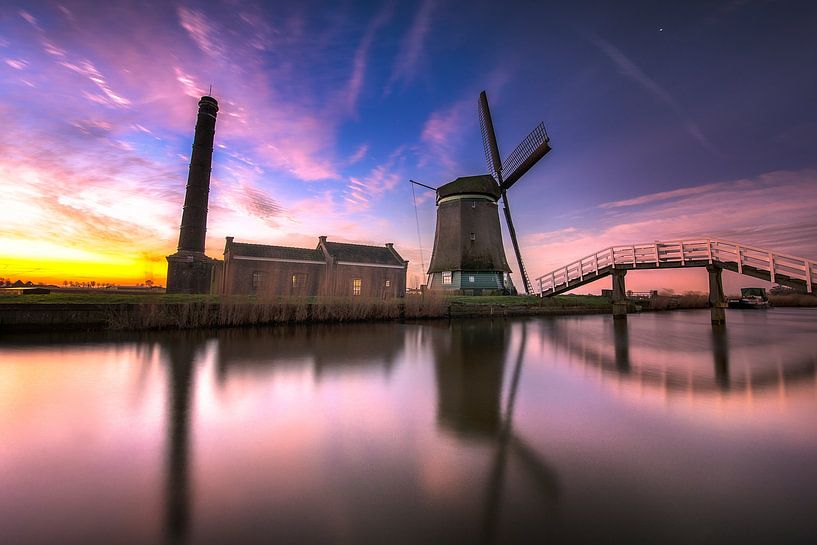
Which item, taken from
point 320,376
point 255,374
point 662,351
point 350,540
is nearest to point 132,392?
point 255,374

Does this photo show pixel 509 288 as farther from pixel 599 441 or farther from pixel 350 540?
pixel 350 540

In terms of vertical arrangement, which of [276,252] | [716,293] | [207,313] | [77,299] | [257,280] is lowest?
Answer: [207,313]

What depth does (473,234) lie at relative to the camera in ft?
71.5

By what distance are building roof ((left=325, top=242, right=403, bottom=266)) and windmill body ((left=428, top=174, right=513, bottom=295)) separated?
362cm

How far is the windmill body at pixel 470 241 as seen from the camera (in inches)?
848

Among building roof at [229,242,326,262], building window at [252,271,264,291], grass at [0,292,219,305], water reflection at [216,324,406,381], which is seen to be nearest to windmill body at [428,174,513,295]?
building roof at [229,242,326,262]

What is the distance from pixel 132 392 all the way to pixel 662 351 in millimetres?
10185

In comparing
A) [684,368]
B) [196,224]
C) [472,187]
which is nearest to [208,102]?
[196,224]

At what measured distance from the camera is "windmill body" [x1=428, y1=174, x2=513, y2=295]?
21.5 meters

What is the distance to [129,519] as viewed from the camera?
198cm

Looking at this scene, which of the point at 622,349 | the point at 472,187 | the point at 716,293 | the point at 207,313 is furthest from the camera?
the point at 472,187

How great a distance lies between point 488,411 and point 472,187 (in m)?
19.7

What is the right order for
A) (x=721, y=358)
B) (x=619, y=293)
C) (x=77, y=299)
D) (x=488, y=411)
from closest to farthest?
(x=488, y=411) < (x=721, y=358) < (x=77, y=299) < (x=619, y=293)

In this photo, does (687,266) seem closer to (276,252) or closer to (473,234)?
(473,234)
